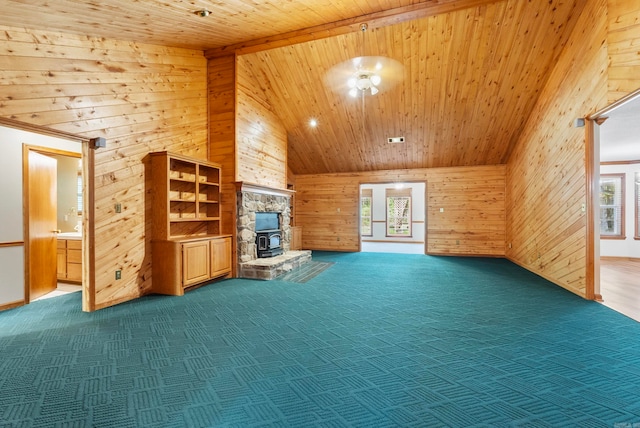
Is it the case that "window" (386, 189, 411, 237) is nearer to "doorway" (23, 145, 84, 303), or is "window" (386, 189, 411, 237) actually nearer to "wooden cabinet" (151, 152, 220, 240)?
"wooden cabinet" (151, 152, 220, 240)

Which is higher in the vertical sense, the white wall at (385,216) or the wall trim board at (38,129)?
the wall trim board at (38,129)

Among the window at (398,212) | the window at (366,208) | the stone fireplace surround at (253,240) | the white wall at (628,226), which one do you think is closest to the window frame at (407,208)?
the window at (398,212)

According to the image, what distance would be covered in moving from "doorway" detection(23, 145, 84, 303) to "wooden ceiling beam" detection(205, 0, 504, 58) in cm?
319

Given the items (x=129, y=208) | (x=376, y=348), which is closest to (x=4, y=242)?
(x=129, y=208)

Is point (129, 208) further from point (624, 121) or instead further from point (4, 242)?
point (624, 121)

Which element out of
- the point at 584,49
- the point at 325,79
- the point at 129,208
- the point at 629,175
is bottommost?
the point at 129,208

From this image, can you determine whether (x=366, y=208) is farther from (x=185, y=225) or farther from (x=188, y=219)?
(x=188, y=219)

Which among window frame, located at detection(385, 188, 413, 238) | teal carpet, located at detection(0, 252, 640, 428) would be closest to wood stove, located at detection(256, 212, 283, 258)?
teal carpet, located at detection(0, 252, 640, 428)

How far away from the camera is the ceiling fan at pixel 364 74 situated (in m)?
4.85

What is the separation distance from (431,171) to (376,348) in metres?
6.84

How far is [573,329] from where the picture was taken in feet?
9.50

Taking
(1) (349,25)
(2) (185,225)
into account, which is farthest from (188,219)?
(1) (349,25)

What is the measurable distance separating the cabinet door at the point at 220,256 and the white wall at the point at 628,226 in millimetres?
9185

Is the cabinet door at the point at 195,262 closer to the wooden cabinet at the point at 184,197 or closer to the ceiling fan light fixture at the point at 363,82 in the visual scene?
the wooden cabinet at the point at 184,197
